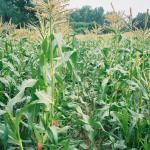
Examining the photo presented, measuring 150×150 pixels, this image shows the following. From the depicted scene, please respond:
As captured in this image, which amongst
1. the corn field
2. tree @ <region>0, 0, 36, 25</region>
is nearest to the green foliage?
tree @ <region>0, 0, 36, 25</region>

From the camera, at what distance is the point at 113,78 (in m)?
4.92

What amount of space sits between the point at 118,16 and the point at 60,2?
199 centimetres

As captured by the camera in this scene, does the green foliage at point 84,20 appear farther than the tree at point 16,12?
No

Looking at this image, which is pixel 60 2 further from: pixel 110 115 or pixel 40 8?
pixel 110 115

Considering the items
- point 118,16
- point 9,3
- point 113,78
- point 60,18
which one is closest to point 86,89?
point 113,78

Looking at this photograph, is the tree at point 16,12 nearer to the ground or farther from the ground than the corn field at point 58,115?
farther from the ground

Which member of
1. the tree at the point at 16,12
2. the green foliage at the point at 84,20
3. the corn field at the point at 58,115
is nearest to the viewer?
the corn field at the point at 58,115

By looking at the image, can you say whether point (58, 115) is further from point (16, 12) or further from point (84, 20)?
point (16, 12)

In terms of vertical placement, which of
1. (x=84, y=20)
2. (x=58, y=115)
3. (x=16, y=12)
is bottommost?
(x=58, y=115)

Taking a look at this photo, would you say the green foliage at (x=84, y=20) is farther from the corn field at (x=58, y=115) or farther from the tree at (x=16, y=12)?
the corn field at (x=58, y=115)

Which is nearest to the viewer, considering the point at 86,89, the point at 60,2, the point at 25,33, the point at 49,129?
the point at 49,129

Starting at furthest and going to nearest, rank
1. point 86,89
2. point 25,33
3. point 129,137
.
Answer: point 25,33 < point 86,89 < point 129,137

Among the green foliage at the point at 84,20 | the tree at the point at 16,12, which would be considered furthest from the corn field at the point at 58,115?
the tree at the point at 16,12

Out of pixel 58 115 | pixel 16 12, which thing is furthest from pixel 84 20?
pixel 16 12
